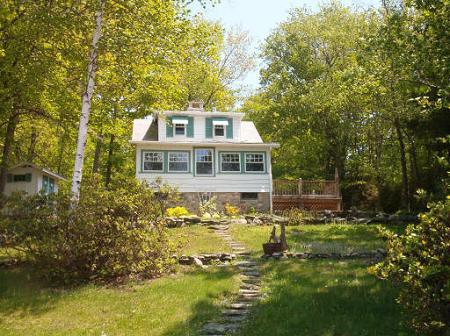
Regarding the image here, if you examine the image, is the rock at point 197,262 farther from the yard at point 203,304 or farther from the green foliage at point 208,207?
the green foliage at point 208,207

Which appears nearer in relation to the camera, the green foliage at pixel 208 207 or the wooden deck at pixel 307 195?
the green foliage at pixel 208 207

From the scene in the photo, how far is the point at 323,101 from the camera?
2927cm

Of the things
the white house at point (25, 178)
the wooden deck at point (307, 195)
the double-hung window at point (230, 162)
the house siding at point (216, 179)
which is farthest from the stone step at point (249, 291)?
the white house at point (25, 178)

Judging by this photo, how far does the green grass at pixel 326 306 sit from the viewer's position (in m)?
7.41

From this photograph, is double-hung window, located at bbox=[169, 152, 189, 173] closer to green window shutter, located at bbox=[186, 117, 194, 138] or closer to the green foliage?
green window shutter, located at bbox=[186, 117, 194, 138]

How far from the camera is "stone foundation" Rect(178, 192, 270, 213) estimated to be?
26109 millimetres

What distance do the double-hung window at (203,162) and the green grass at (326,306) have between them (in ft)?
51.8

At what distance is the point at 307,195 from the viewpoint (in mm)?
26203

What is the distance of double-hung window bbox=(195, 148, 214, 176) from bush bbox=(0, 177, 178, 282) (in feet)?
48.7

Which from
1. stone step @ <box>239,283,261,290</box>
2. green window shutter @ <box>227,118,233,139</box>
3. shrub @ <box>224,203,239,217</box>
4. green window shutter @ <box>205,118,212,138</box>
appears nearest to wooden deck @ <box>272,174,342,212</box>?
shrub @ <box>224,203,239,217</box>

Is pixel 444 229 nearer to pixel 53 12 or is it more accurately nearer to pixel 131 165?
pixel 53 12

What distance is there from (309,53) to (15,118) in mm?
22836

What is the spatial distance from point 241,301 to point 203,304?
0.78 m

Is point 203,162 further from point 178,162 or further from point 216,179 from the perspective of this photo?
point 178,162
